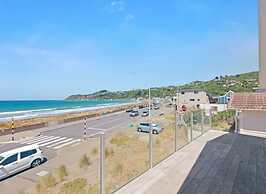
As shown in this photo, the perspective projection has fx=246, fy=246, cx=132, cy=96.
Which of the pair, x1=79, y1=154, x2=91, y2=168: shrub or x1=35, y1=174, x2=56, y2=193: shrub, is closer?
x1=79, y1=154, x2=91, y2=168: shrub

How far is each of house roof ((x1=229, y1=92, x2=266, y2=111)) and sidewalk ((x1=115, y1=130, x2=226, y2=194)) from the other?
6.64m

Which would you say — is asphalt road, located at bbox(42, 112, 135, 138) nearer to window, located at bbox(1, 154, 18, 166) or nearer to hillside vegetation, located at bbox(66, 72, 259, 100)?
window, located at bbox(1, 154, 18, 166)

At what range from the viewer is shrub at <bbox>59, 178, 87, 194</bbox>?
424 cm

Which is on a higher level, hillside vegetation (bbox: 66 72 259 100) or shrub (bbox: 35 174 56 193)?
hillside vegetation (bbox: 66 72 259 100)

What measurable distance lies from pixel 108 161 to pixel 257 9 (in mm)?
14266

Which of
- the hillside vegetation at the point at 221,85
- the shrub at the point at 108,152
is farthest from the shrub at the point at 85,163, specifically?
the hillside vegetation at the point at 221,85

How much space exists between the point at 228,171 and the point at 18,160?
7480 millimetres

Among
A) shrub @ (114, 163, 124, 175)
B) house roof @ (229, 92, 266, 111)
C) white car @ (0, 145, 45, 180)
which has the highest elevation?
house roof @ (229, 92, 266, 111)

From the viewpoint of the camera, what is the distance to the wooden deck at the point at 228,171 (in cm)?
440

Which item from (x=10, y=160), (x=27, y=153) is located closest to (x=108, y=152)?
(x=10, y=160)

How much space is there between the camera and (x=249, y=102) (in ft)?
42.0

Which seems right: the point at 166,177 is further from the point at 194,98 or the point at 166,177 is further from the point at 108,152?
the point at 194,98

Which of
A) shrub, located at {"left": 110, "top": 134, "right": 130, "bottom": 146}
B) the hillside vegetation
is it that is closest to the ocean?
the hillside vegetation

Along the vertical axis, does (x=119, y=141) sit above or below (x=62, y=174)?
above
